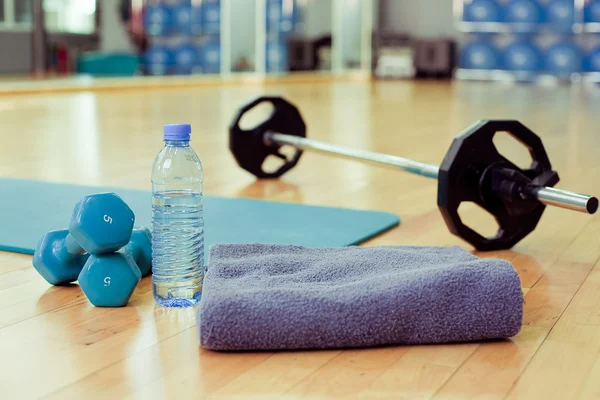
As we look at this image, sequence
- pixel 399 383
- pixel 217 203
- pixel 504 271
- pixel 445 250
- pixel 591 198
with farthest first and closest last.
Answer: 1. pixel 217 203
2. pixel 591 198
3. pixel 445 250
4. pixel 504 271
5. pixel 399 383

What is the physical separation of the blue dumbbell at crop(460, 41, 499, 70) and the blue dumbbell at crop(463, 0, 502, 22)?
29cm

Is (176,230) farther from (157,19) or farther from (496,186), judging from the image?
(157,19)

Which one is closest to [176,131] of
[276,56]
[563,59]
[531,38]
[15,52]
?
[15,52]

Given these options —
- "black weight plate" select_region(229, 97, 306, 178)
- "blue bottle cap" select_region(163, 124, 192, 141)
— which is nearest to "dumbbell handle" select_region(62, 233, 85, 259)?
"blue bottle cap" select_region(163, 124, 192, 141)

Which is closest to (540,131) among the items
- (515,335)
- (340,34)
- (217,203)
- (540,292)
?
(217,203)

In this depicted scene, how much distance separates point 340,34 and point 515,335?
963cm

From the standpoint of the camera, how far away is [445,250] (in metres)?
1.36

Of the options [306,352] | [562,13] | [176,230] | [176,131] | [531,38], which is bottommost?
[306,352]

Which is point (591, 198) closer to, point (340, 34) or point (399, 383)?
point (399, 383)

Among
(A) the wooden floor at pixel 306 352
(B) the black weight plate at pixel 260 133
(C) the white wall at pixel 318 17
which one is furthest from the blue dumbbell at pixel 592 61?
(B) the black weight plate at pixel 260 133

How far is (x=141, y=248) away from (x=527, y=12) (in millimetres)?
8879

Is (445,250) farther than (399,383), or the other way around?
(445,250)

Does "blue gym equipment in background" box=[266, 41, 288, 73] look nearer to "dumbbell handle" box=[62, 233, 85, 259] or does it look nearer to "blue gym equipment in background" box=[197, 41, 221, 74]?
"blue gym equipment in background" box=[197, 41, 221, 74]

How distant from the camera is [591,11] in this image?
9.20m
